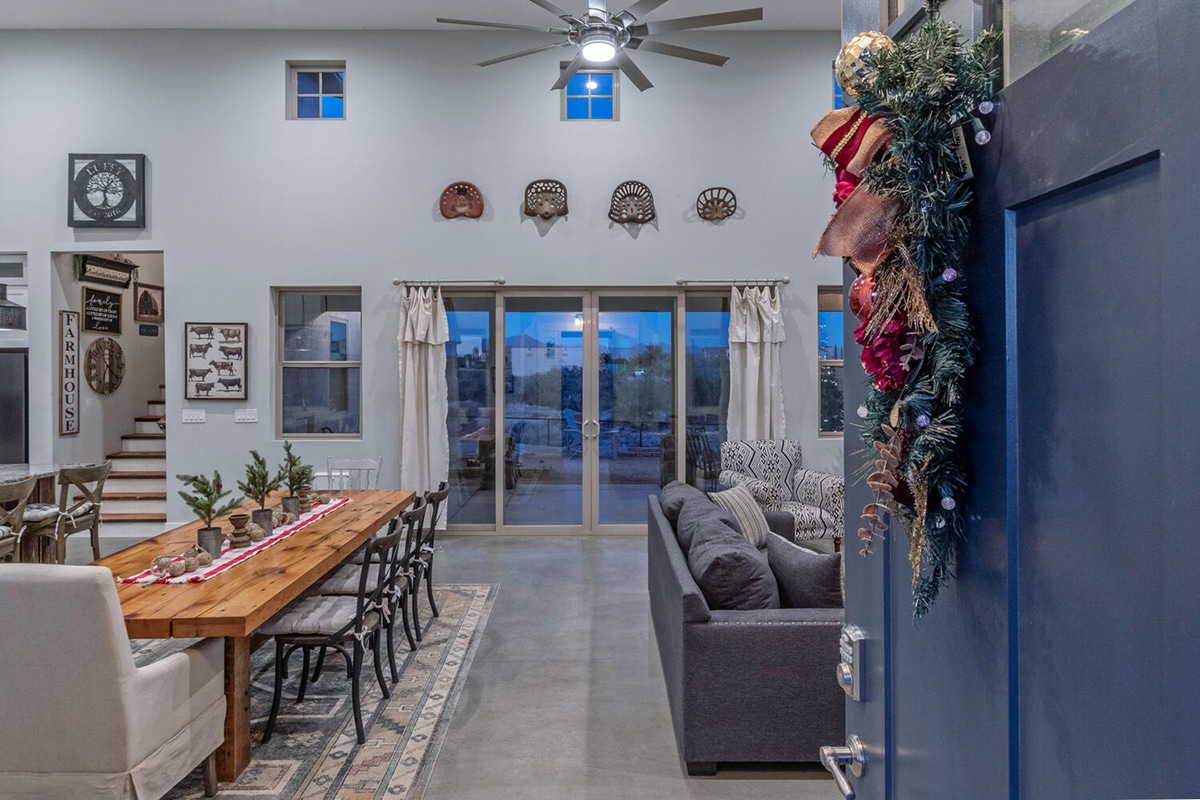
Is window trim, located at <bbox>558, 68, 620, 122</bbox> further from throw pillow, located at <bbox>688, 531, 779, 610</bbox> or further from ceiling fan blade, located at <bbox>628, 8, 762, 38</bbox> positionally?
throw pillow, located at <bbox>688, 531, 779, 610</bbox>

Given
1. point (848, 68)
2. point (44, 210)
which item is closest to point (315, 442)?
point (44, 210)

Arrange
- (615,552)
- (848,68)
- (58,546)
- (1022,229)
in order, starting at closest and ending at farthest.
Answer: (1022,229) → (848,68) → (58,546) → (615,552)

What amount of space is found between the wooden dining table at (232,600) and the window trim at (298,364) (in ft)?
10.1

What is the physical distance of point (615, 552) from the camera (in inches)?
225

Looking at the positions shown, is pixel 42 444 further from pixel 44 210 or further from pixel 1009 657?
pixel 1009 657

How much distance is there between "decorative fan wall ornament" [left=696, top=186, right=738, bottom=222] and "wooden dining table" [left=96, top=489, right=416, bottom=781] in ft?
14.1

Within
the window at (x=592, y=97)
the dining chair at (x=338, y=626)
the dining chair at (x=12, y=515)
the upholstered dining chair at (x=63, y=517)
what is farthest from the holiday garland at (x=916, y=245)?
the window at (x=592, y=97)

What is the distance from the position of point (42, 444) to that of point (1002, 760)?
7.71m

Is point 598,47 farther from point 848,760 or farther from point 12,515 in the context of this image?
point 12,515

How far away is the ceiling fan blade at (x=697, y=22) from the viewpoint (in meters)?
3.54

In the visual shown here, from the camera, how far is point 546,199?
615cm

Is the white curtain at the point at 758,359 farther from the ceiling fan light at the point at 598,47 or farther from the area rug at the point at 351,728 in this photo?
the area rug at the point at 351,728

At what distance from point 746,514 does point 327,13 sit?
542 cm

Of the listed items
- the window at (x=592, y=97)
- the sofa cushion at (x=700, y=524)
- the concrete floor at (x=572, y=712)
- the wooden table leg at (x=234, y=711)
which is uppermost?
the window at (x=592, y=97)
